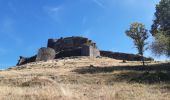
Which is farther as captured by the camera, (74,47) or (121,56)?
(74,47)

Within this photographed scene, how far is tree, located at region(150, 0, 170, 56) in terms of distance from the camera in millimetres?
65500

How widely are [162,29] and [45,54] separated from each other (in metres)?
29.0

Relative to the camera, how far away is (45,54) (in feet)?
296

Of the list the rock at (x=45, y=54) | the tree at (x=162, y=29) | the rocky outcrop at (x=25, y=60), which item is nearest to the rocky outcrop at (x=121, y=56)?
the tree at (x=162, y=29)

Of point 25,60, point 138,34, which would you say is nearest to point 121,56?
point 138,34

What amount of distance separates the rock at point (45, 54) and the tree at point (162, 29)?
2398cm

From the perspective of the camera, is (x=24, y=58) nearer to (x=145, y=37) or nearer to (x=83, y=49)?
(x=83, y=49)

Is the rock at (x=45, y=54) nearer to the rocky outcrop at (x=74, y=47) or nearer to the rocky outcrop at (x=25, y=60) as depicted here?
the rocky outcrop at (x=74, y=47)

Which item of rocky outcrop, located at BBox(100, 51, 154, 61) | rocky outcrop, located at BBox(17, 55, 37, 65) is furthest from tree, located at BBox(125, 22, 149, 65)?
rocky outcrop, located at BBox(17, 55, 37, 65)

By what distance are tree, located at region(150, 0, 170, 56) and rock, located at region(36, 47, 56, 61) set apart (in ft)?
78.7

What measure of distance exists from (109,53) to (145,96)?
7543cm

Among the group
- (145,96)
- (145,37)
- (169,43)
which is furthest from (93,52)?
(145,96)

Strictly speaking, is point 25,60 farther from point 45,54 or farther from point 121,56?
point 121,56

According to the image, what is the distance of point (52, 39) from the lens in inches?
4156
